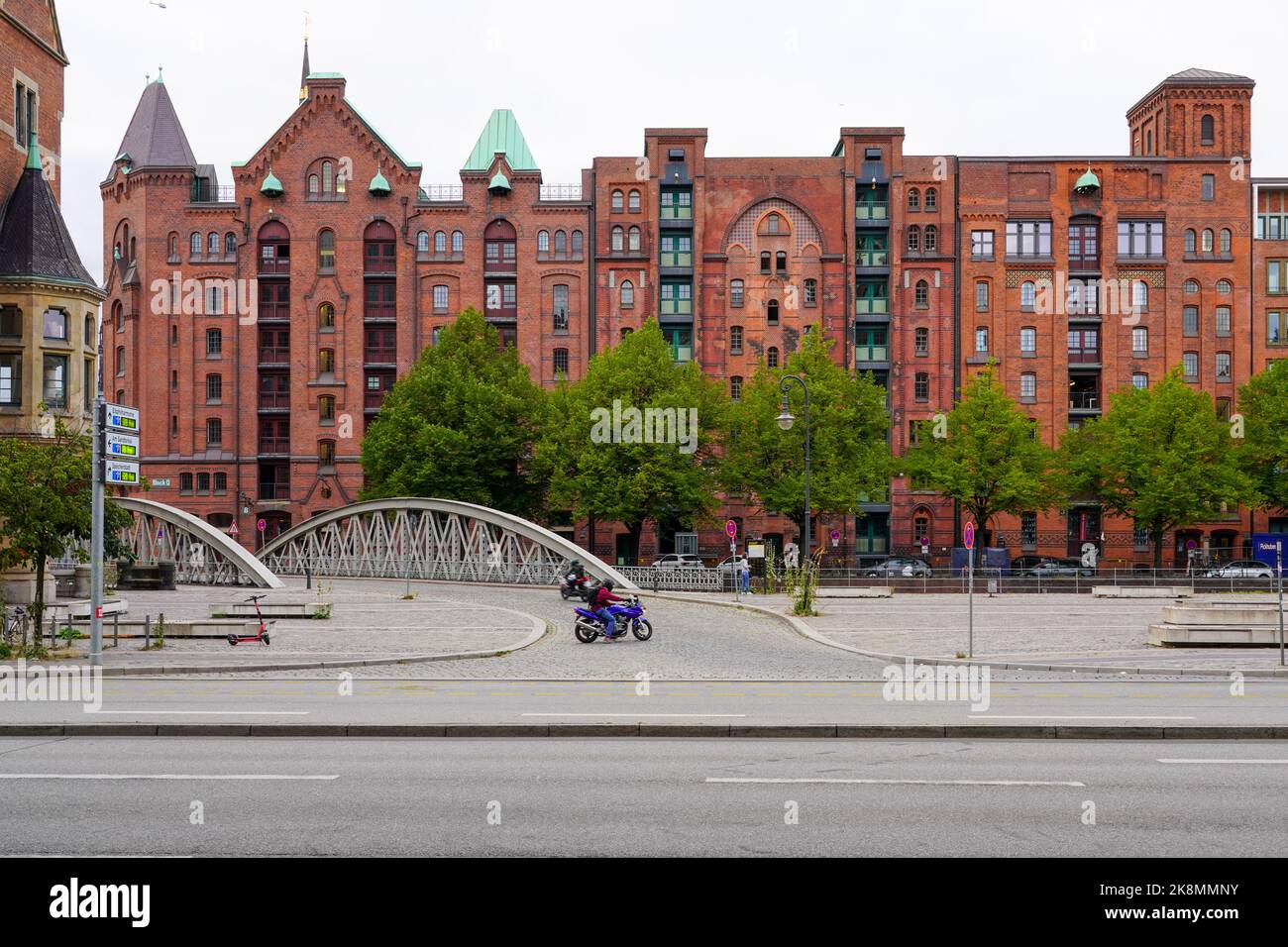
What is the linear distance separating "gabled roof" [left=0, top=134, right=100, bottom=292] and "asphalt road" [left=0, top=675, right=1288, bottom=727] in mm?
18785

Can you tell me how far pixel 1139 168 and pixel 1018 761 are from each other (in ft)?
213

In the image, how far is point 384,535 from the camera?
52.1m

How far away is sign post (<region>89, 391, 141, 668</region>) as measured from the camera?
17.9m

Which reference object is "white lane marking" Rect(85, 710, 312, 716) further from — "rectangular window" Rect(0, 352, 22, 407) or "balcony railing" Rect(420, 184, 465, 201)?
"balcony railing" Rect(420, 184, 465, 201)

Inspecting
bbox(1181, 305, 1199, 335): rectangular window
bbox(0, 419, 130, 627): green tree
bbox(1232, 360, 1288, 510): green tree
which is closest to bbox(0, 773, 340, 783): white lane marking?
bbox(0, 419, 130, 627): green tree

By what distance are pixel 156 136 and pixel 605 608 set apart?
59.2 m

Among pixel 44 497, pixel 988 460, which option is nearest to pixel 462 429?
pixel 988 460

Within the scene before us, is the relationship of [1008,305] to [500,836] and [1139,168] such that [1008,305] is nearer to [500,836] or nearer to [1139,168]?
[1139,168]

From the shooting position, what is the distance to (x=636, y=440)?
55.0m

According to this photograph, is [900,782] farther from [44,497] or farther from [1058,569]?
[1058,569]

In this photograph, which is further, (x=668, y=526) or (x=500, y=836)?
(x=668, y=526)

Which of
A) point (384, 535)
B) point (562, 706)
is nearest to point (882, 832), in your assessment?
point (562, 706)

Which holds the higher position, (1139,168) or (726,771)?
(1139,168)

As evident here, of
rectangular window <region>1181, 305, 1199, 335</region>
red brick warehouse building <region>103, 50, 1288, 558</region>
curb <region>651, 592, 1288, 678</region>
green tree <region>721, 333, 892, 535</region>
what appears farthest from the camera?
rectangular window <region>1181, 305, 1199, 335</region>
